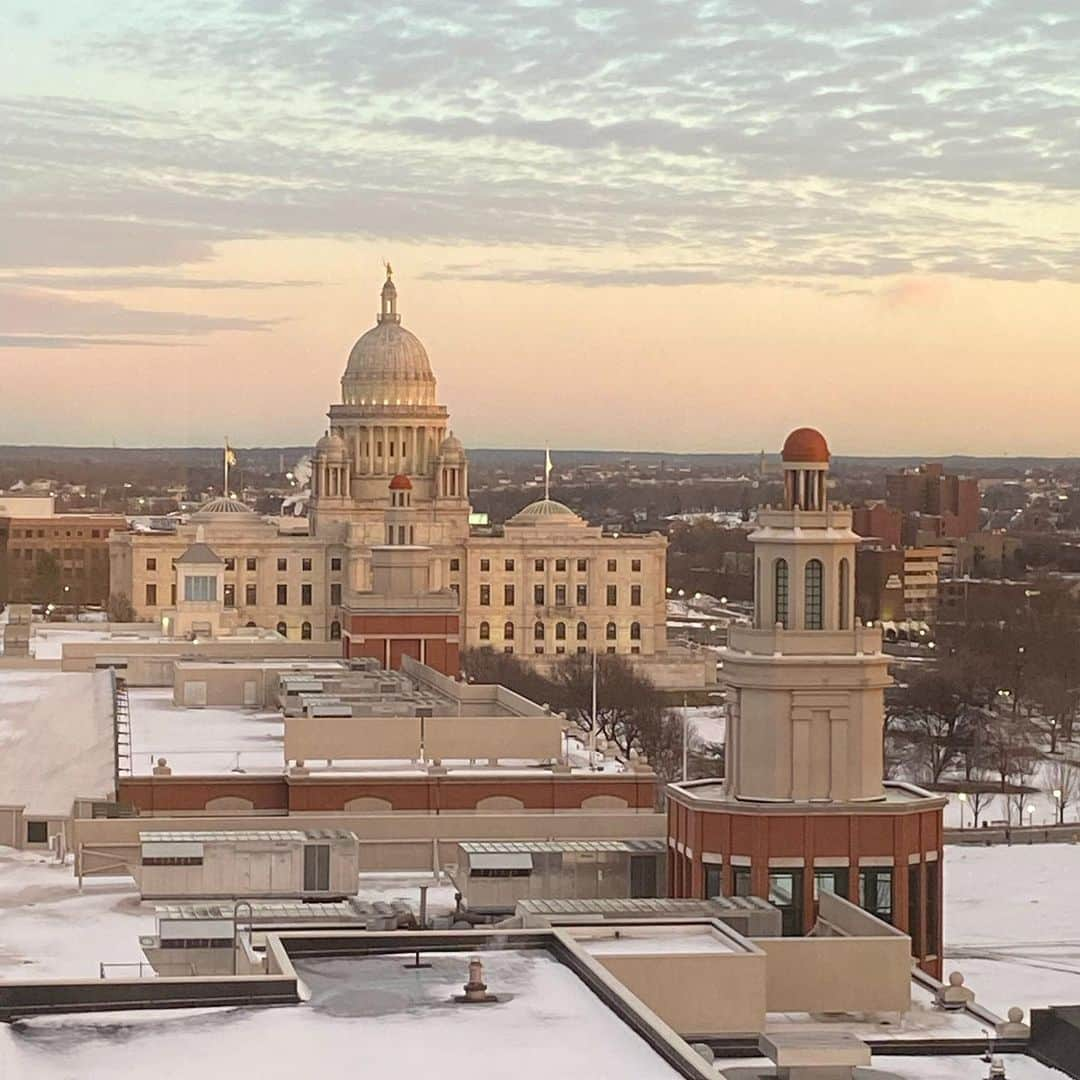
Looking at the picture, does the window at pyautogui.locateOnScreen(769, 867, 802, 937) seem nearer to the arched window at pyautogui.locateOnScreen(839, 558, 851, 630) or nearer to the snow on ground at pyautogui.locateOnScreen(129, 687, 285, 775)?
the arched window at pyautogui.locateOnScreen(839, 558, 851, 630)

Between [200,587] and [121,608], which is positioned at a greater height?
[200,587]

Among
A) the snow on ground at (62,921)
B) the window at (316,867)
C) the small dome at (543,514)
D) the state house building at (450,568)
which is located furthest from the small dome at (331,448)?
the window at (316,867)

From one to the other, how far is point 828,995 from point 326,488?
494 feet

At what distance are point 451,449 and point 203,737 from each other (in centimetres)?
12475

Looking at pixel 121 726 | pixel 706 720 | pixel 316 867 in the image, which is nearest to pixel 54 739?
pixel 121 726

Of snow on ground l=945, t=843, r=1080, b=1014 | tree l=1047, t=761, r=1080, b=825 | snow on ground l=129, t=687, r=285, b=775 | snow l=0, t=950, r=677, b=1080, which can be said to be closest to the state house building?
tree l=1047, t=761, r=1080, b=825

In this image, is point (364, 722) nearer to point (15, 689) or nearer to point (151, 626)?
point (15, 689)

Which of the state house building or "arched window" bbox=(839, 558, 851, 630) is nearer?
"arched window" bbox=(839, 558, 851, 630)

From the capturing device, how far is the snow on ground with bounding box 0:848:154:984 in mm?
35562

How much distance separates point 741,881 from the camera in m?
35.1

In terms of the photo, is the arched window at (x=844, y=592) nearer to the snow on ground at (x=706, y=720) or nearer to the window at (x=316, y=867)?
the window at (x=316, y=867)

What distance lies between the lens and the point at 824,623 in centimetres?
3625

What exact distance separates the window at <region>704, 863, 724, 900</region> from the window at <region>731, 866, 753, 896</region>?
0.50 ft

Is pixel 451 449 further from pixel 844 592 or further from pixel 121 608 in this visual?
pixel 844 592
